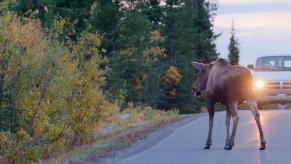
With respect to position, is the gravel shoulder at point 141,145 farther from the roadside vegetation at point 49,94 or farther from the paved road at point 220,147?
the roadside vegetation at point 49,94

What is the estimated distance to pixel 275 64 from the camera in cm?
3052

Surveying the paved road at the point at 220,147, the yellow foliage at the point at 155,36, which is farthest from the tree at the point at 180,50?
the paved road at the point at 220,147

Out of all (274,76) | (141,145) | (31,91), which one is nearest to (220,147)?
(141,145)

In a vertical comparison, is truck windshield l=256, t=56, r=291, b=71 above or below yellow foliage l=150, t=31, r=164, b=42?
below

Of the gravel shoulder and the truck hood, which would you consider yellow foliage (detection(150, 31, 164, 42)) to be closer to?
the truck hood

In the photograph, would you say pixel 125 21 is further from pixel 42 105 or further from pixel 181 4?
pixel 42 105

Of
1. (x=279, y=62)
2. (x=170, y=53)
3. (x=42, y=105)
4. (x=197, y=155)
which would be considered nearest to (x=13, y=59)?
(x=42, y=105)

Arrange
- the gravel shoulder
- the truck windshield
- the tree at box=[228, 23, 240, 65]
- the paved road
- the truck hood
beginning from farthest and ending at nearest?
the tree at box=[228, 23, 240, 65]
the truck windshield
the truck hood
the gravel shoulder
the paved road

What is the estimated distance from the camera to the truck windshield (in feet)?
99.8

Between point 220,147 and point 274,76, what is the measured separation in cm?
1320

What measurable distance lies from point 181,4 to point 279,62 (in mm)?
36305

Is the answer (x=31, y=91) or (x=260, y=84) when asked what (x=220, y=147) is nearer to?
(x=31, y=91)

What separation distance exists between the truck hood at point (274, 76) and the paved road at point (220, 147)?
20.5ft

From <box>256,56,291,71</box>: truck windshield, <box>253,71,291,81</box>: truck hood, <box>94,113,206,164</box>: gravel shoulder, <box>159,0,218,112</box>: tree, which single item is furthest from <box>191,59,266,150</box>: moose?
<box>159,0,218,112</box>: tree
